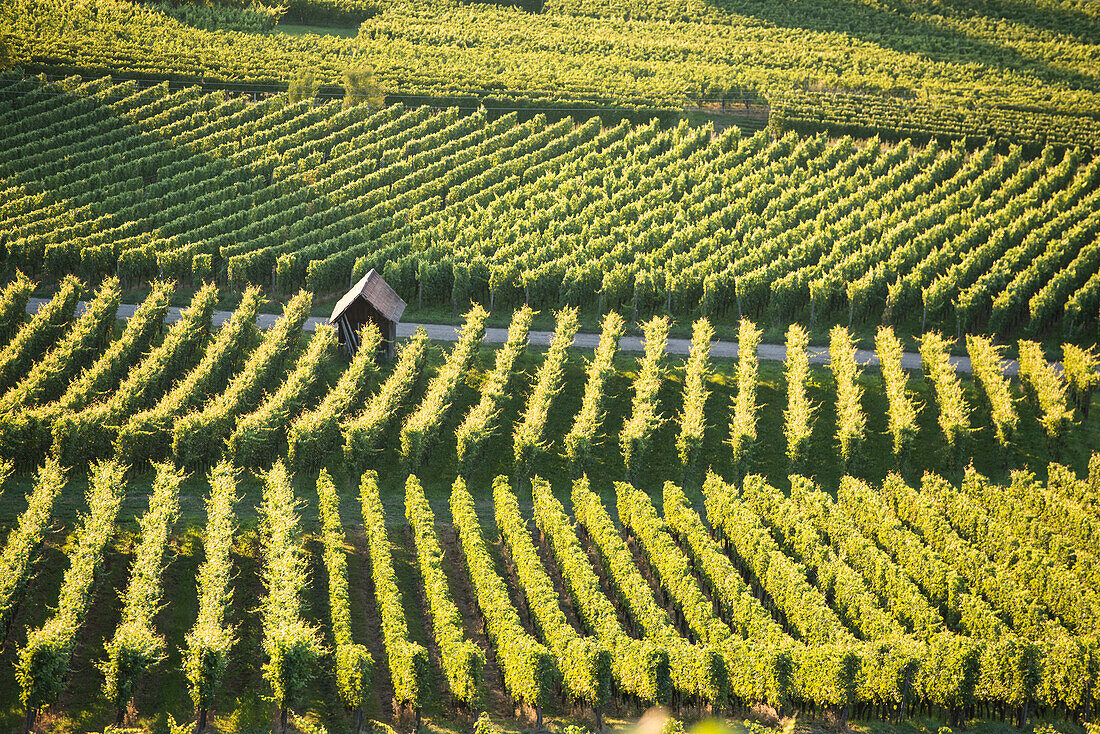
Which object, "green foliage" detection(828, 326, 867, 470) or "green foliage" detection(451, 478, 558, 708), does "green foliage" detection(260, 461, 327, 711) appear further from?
"green foliage" detection(828, 326, 867, 470)

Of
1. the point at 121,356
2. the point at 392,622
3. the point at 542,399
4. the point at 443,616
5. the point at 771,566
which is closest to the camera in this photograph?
the point at 392,622

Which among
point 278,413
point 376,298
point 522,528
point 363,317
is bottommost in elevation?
point 522,528

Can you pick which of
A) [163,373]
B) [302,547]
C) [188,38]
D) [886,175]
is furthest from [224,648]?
[188,38]

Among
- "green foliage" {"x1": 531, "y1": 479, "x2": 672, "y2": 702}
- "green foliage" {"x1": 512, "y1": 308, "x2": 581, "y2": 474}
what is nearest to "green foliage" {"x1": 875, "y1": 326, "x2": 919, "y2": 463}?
"green foliage" {"x1": 512, "y1": 308, "x2": 581, "y2": 474}

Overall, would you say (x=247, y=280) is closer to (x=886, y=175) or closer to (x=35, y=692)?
(x=35, y=692)

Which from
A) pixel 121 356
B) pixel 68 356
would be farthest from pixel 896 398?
pixel 68 356

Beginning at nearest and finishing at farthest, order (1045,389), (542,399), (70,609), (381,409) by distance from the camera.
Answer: (70,609)
(381,409)
(542,399)
(1045,389)

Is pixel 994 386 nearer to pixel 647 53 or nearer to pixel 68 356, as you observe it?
pixel 68 356

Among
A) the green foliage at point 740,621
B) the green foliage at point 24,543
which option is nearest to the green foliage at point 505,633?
the green foliage at point 740,621
